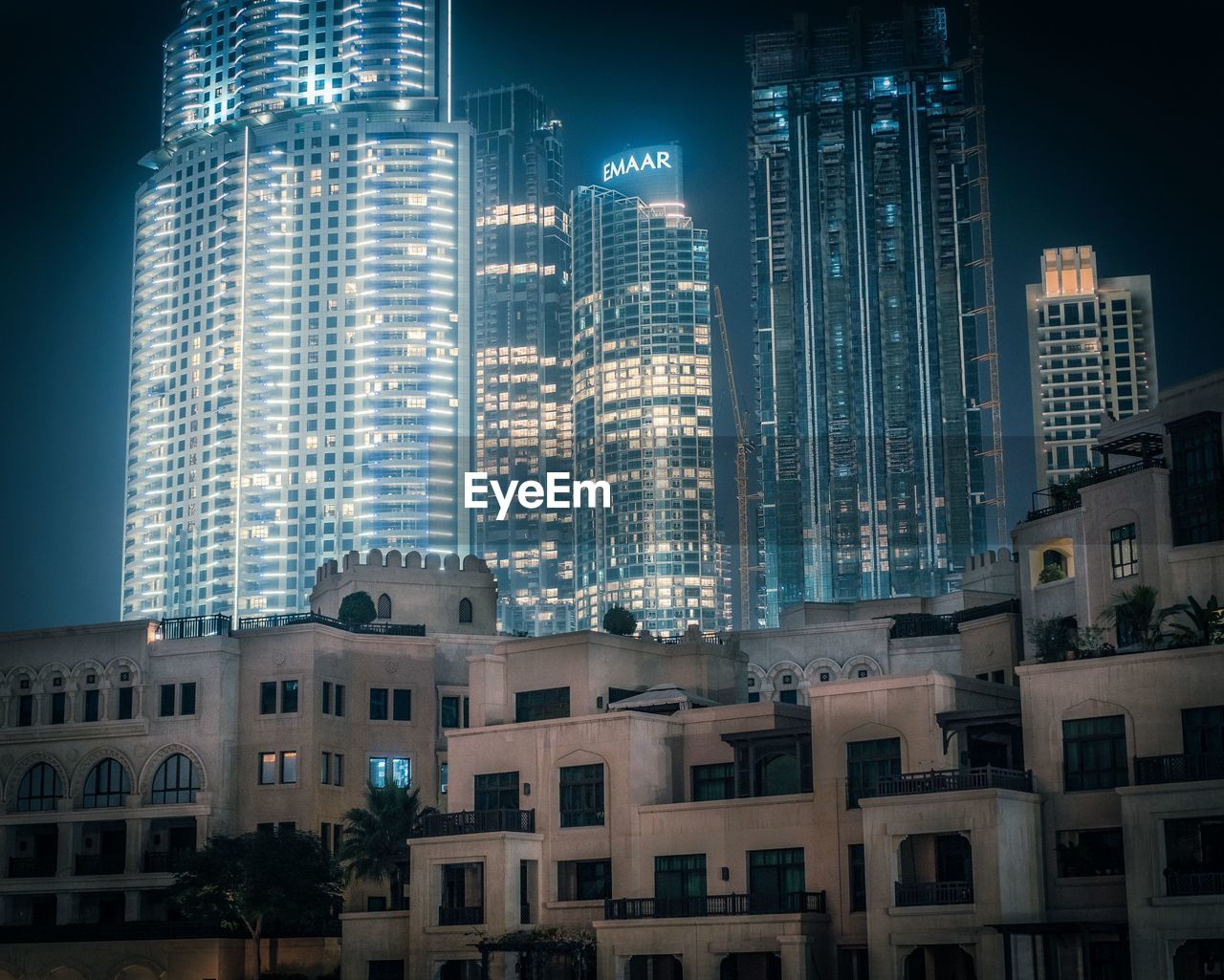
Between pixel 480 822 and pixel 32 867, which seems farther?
pixel 32 867

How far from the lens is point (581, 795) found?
73500mm

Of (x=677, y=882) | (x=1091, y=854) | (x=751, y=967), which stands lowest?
(x=751, y=967)

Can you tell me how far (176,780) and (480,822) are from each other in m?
20.6

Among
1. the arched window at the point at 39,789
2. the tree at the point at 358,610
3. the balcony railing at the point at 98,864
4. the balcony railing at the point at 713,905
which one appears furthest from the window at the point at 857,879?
the arched window at the point at 39,789

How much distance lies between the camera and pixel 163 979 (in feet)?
263

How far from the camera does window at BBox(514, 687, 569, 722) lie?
78.4 m

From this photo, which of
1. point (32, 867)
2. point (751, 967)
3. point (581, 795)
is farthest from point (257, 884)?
point (751, 967)

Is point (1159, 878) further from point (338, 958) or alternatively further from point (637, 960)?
point (338, 958)

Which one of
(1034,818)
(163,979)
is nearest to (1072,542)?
(1034,818)

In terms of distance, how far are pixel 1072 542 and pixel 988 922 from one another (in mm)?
24461

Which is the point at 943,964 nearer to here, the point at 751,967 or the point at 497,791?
the point at 751,967

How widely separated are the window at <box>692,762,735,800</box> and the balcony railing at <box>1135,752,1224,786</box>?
19559mm

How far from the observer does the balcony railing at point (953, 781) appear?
196 ft

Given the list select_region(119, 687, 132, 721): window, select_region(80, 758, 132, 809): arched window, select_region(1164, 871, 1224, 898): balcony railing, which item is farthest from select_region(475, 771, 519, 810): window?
select_region(1164, 871, 1224, 898): balcony railing
